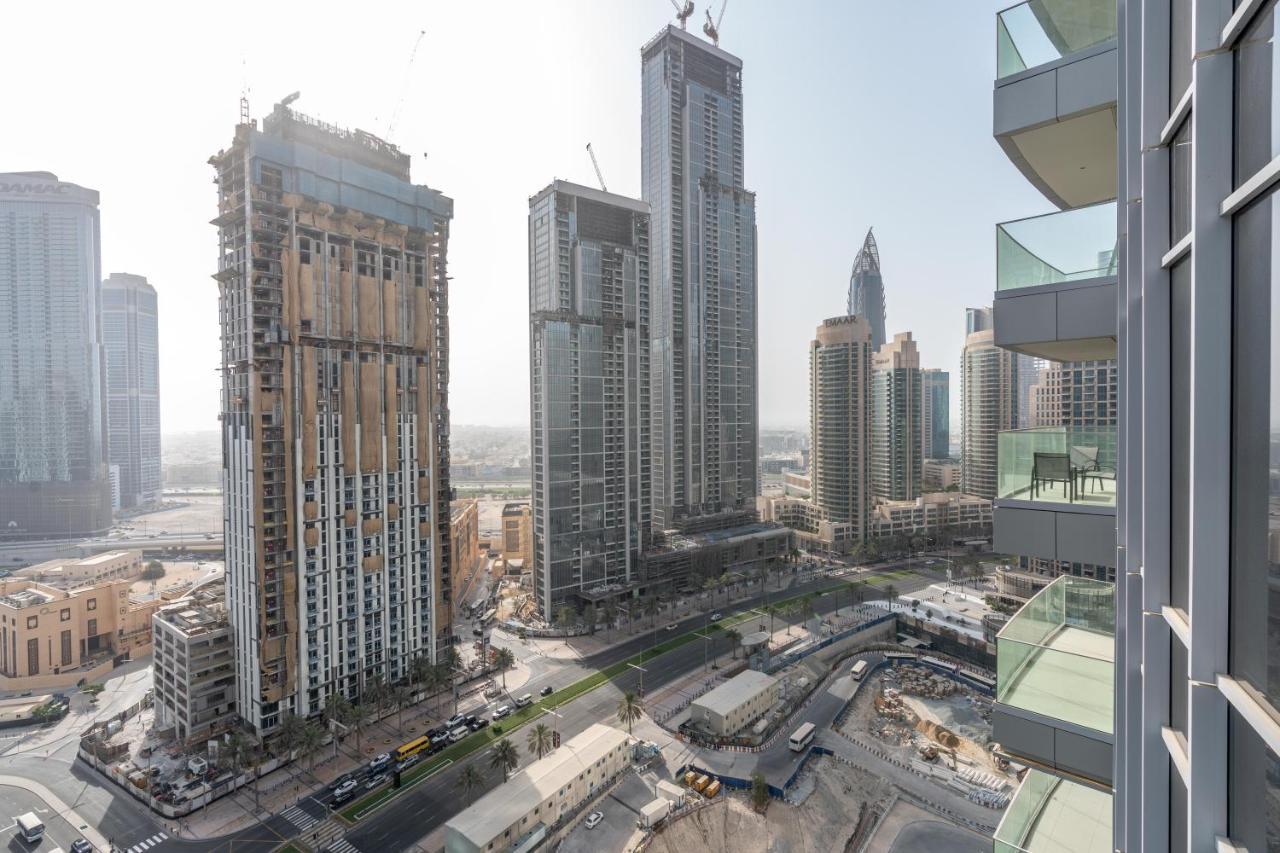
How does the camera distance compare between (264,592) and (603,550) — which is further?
(603,550)

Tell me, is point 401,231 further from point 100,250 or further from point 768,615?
point 100,250

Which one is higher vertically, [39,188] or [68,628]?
[39,188]

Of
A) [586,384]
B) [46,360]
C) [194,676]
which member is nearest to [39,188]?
[46,360]

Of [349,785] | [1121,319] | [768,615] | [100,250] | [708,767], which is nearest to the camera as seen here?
[1121,319]

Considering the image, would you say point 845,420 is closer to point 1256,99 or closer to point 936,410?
point 936,410

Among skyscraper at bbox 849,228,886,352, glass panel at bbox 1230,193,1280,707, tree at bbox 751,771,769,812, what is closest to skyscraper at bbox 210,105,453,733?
tree at bbox 751,771,769,812

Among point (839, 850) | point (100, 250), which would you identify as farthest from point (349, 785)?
point (100, 250)
